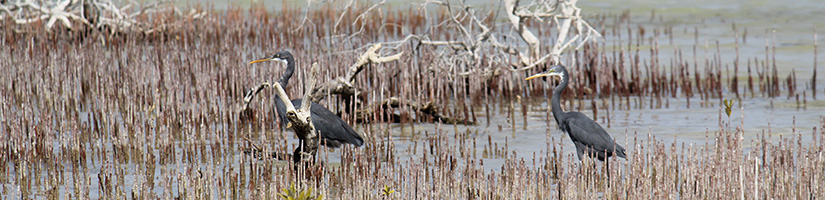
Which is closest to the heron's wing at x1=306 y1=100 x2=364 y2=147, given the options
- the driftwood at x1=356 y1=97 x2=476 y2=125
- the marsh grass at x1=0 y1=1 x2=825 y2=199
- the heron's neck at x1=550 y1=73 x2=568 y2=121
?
the marsh grass at x1=0 y1=1 x2=825 y2=199

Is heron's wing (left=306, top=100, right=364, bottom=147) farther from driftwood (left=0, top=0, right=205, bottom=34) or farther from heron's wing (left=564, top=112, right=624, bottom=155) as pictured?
driftwood (left=0, top=0, right=205, bottom=34)

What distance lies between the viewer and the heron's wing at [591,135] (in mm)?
5066

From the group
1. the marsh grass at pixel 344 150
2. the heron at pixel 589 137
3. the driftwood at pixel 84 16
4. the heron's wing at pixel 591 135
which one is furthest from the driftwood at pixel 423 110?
the driftwood at pixel 84 16

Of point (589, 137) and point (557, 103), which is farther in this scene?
point (557, 103)

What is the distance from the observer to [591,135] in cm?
508

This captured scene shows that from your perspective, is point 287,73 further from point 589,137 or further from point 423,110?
point 589,137

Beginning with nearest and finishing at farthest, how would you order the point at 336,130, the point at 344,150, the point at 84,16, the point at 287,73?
the point at 344,150 < the point at 336,130 < the point at 287,73 < the point at 84,16

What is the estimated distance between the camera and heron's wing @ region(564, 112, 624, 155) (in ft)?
16.6

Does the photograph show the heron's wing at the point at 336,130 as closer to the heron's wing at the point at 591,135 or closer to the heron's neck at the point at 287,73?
the heron's neck at the point at 287,73

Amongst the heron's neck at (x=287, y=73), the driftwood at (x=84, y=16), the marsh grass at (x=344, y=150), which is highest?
the driftwood at (x=84, y=16)

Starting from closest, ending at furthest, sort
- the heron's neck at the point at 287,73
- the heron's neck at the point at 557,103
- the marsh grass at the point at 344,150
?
the marsh grass at the point at 344,150 < the heron's neck at the point at 557,103 < the heron's neck at the point at 287,73

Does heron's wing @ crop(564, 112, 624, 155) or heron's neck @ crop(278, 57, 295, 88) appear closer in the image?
heron's wing @ crop(564, 112, 624, 155)

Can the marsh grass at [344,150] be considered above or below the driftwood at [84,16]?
below

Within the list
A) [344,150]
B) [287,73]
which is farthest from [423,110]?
[344,150]
